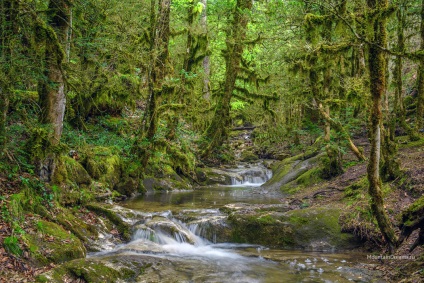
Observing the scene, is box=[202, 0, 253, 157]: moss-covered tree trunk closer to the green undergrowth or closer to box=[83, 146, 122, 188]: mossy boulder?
box=[83, 146, 122, 188]: mossy boulder

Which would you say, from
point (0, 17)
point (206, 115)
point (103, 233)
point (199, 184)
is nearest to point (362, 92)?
point (103, 233)

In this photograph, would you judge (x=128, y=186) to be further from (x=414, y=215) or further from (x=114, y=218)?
(x=414, y=215)

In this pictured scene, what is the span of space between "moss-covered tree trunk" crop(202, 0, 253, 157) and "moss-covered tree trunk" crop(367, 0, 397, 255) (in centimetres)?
1103

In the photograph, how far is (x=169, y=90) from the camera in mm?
12297

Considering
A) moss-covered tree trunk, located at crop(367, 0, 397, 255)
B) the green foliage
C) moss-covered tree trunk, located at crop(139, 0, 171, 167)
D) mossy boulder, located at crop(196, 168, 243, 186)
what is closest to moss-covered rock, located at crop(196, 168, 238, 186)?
mossy boulder, located at crop(196, 168, 243, 186)

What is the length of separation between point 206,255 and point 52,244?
Result: 10.9 ft

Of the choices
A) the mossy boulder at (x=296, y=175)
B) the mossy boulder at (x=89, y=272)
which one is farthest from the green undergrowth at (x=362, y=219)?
the mossy boulder at (x=89, y=272)

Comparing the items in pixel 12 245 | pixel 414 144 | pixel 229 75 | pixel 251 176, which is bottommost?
pixel 251 176

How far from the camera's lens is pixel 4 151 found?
252 inches

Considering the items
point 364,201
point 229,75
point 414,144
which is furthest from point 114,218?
point 229,75

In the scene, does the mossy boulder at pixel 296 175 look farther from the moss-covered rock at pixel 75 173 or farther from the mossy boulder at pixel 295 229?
the moss-covered rock at pixel 75 173

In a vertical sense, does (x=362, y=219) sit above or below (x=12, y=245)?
below

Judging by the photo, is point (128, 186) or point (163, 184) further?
point (163, 184)

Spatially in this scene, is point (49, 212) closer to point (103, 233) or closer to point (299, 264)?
point (103, 233)
